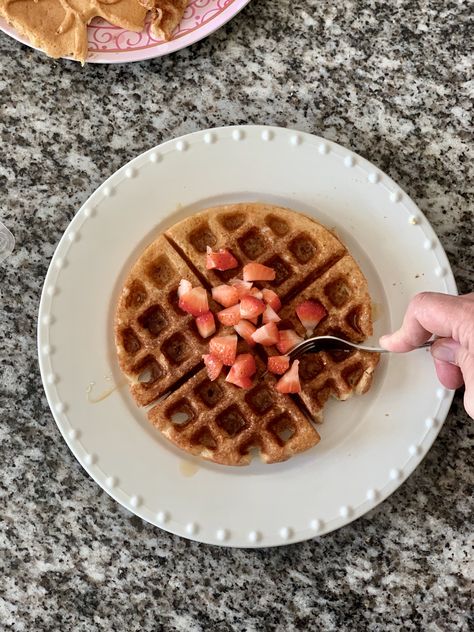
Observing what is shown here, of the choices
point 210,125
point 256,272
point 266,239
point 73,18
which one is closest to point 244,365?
point 256,272

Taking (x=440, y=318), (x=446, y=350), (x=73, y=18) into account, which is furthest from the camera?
(x=73, y=18)

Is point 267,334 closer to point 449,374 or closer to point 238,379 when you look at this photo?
point 238,379

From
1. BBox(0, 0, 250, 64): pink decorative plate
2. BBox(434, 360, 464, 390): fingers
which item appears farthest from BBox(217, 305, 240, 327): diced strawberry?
BBox(0, 0, 250, 64): pink decorative plate

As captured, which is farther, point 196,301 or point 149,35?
point 149,35

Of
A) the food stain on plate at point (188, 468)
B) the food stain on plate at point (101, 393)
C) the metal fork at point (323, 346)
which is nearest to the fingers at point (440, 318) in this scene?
the metal fork at point (323, 346)

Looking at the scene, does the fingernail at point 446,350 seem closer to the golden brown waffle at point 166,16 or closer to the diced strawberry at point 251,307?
the diced strawberry at point 251,307

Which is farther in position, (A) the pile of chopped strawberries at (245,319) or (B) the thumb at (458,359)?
(A) the pile of chopped strawberries at (245,319)

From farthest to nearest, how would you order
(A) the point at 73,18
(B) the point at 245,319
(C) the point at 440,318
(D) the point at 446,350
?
(A) the point at 73,18, (B) the point at 245,319, (D) the point at 446,350, (C) the point at 440,318

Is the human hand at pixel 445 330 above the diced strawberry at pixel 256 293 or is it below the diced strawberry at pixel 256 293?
above
